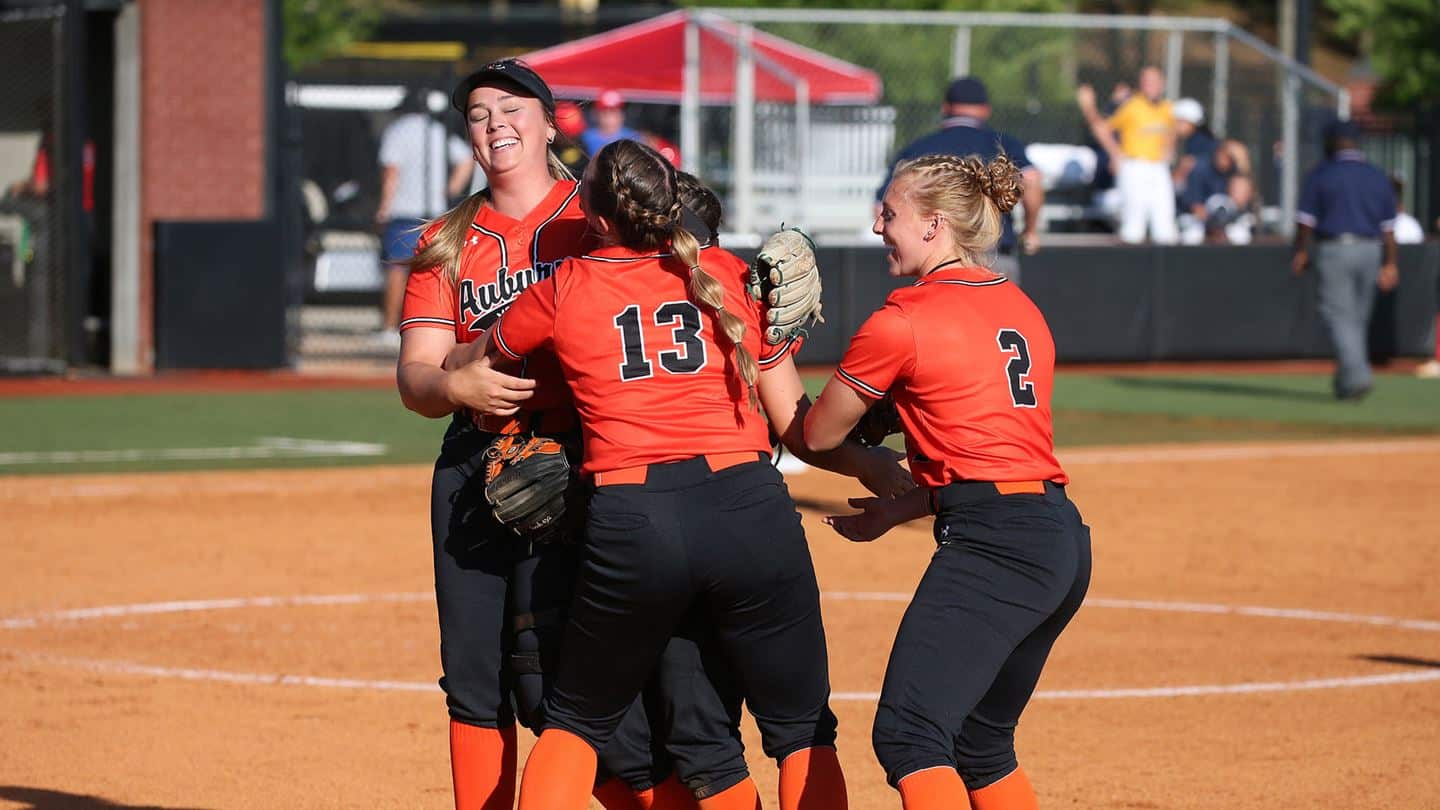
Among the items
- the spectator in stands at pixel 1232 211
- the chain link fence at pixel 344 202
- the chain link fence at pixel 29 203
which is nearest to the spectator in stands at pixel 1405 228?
the spectator in stands at pixel 1232 211

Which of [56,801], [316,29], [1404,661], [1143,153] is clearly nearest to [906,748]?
[56,801]

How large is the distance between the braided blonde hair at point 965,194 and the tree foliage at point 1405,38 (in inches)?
1140

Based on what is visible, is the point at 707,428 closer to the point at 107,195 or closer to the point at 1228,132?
the point at 107,195

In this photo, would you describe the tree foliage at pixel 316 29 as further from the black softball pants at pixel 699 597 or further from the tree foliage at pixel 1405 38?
the black softball pants at pixel 699 597

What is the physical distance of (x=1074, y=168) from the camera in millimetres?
20031

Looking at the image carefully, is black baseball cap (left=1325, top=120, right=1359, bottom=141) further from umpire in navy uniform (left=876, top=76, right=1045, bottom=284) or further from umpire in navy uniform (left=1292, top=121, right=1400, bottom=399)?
umpire in navy uniform (left=876, top=76, right=1045, bottom=284)

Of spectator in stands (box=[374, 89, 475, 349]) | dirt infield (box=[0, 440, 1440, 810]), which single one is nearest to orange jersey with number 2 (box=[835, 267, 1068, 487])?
dirt infield (box=[0, 440, 1440, 810])

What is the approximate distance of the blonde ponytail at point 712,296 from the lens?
4277mm

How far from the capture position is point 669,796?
4.76 m

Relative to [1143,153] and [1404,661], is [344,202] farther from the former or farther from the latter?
[1404,661]

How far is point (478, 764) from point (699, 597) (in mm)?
831

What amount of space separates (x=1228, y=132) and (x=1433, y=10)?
45.4 ft

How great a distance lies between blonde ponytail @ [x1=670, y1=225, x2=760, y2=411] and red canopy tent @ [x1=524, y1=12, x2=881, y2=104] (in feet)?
55.7

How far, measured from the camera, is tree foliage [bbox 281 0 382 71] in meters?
34.3
